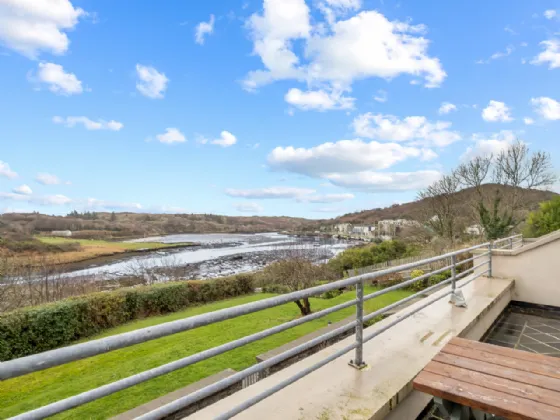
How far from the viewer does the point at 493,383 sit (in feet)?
5.77

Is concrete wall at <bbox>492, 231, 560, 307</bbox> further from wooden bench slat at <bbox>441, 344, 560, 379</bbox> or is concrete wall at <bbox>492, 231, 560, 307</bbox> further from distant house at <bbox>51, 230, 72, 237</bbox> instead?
distant house at <bbox>51, 230, 72, 237</bbox>

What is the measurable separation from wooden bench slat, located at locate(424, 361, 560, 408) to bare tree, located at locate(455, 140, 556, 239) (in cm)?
2352

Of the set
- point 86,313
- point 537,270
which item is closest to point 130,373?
point 86,313

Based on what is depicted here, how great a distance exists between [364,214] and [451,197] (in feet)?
141

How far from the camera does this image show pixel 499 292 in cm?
470

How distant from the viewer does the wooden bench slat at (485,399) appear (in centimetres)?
150

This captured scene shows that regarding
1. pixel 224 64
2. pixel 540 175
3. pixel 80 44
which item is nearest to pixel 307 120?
pixel 224 64

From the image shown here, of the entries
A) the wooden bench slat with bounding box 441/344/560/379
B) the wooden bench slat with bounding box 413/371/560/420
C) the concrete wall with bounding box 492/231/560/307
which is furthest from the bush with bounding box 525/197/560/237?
the wooden bench slat with bounding box 413/371/560/420

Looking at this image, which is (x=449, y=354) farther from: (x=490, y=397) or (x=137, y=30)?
(x=137, y=30)

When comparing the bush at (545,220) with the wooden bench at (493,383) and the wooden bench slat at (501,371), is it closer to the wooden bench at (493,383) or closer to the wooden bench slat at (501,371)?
the wooden bench at (493,383)

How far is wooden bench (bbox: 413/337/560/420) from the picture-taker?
1563 mm

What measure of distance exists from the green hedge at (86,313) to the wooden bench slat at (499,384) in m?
14.7

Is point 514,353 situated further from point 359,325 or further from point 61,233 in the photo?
point 61,233

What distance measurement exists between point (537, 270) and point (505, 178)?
25112 mm
